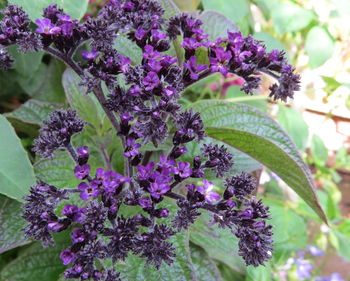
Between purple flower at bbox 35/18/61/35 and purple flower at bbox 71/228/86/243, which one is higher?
purple flower at bbox 35/18/61/35

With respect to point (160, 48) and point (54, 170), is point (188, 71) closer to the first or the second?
point (160, 48)

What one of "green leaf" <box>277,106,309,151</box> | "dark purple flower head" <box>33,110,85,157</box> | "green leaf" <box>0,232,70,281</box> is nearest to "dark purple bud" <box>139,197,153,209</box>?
"dark purple flower head" <box>33,110,85,157</box>

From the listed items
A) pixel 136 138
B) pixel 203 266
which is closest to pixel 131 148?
pixel 136 138

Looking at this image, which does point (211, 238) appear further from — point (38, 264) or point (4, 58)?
point (4, 58)

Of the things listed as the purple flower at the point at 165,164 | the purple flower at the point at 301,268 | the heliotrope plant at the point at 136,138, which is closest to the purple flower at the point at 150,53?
the heliotrope plant at the point at 136,138

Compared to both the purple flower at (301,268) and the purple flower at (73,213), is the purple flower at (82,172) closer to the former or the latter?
the purple flower at (73,213)

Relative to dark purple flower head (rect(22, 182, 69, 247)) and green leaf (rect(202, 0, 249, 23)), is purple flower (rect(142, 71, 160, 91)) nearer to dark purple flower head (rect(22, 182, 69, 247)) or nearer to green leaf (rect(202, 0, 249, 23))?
dark purple flower head (rect(22, 182, 69, 247))

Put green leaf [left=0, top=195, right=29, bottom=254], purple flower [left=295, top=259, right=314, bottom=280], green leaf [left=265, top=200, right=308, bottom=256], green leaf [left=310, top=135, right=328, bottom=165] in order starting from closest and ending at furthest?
green leaf [left=0, top=195, right=29, bottom=254] < green leaf [left=265, top=200, right=308, bottom=256] < green leaf [left=310, top=135, right=328, bottom=165] < purple flower [left=295, top=259, right=314, bottom=280]

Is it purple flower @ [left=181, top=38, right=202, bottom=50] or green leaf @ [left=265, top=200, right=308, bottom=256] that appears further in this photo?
green leaf @ [left=265, top=200, right=308, bottom=256]
